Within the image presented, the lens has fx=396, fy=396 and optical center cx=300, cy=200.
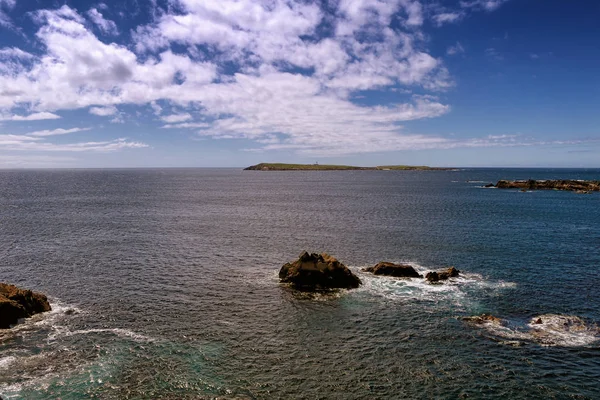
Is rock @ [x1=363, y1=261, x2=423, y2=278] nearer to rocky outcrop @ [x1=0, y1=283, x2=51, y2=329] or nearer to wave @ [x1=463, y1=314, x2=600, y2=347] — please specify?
wave @ [x1=463, y1=314, x2=600, y2=347]

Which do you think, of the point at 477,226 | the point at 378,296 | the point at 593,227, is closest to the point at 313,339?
the point at 378,296

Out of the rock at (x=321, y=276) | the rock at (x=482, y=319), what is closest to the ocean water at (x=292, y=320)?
the rock at (x=482, y=319)

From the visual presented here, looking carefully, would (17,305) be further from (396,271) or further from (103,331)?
(396,271)

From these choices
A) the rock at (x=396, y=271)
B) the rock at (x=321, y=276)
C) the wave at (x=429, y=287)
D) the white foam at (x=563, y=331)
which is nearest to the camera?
the white foam at (x=563, y=331)

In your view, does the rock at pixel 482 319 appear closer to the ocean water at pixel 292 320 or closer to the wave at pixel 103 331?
the ocean water at pixel 292 320

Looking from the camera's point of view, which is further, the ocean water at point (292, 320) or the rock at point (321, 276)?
the rock at point (321, 276)

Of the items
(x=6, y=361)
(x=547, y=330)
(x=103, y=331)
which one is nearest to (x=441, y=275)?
(x=547, y=330)

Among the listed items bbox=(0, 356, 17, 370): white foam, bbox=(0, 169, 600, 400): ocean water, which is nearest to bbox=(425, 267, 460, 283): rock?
bbox=(0, 169, 600, 400): ocean water
